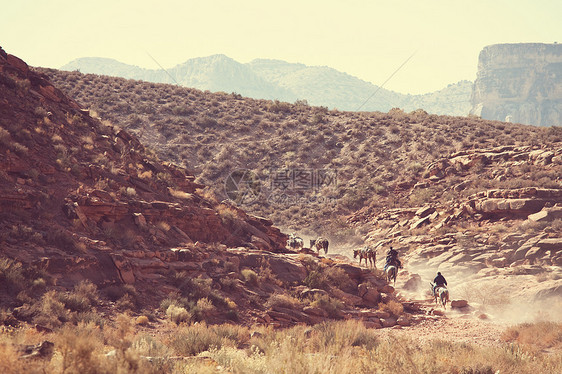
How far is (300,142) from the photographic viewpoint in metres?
55.6

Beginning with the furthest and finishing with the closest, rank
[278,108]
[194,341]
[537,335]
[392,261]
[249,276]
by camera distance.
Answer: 1. [278,108]
2. [392,261]
3. [249,276]
4. [537,335]
5. [194,341]

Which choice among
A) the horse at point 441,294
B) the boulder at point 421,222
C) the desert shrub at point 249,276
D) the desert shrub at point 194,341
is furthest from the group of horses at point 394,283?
the desert shrub at point 194,341

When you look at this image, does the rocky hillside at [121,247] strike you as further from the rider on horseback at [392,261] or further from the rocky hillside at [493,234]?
the rocky hillside at [493,234]

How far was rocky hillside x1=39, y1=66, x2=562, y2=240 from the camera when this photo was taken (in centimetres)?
4375

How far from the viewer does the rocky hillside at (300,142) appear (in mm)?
43750

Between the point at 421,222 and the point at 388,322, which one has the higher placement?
the point at 421,222

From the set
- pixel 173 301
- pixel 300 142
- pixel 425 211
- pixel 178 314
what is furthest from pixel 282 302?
pixel 300 142

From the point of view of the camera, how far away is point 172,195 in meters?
21.2

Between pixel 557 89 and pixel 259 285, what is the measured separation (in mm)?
222972

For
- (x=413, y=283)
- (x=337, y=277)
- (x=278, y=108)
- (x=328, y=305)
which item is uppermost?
(x=278, y=108)

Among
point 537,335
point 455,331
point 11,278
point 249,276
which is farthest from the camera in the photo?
point 249,276

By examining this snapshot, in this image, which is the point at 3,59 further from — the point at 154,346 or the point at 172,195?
the point at 154,346

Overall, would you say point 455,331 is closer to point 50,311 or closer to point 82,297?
point 82,297

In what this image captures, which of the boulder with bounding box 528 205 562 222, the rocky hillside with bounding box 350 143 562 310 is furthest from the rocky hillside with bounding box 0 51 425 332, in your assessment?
the boulder with bounding box 528 205 562 222
